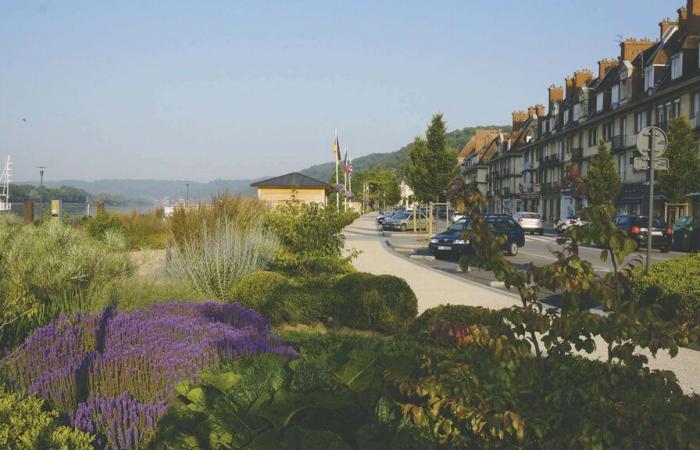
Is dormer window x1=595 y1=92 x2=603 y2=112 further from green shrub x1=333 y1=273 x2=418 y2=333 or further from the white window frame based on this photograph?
green shrub x1=333 y1=273 x2=418 y2=333

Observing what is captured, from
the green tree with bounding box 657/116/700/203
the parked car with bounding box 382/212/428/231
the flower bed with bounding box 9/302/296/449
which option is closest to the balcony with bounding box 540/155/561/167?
the parked car with bounding box 382/212/428/231

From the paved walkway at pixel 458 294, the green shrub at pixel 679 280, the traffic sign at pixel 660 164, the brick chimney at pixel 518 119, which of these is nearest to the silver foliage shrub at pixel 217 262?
the paved walkway at pixel 458 294

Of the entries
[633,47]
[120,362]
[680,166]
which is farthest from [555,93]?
[120,362]

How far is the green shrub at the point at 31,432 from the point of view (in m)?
3.02

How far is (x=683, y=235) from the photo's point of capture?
24.3 m

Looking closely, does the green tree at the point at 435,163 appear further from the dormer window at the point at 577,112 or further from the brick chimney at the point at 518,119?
the brick chimney at the point at 518,119

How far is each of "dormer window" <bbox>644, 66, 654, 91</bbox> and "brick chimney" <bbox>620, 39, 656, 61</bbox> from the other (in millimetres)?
5034

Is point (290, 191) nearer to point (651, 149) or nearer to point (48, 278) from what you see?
point (651, 149)

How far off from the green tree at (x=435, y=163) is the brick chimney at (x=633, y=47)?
76.7ft

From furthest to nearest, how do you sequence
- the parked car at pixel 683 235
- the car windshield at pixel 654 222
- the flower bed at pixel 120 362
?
the car windshield at pixel 654 222, the parked car at pixel 683 235, the flower bed at pixel 120 362

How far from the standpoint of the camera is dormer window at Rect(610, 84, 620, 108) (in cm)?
4659

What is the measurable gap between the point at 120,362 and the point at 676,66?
138 feet

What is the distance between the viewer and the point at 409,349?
4.84 metres

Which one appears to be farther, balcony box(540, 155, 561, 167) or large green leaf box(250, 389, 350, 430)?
balcony box(540, 155, 561, 167)
